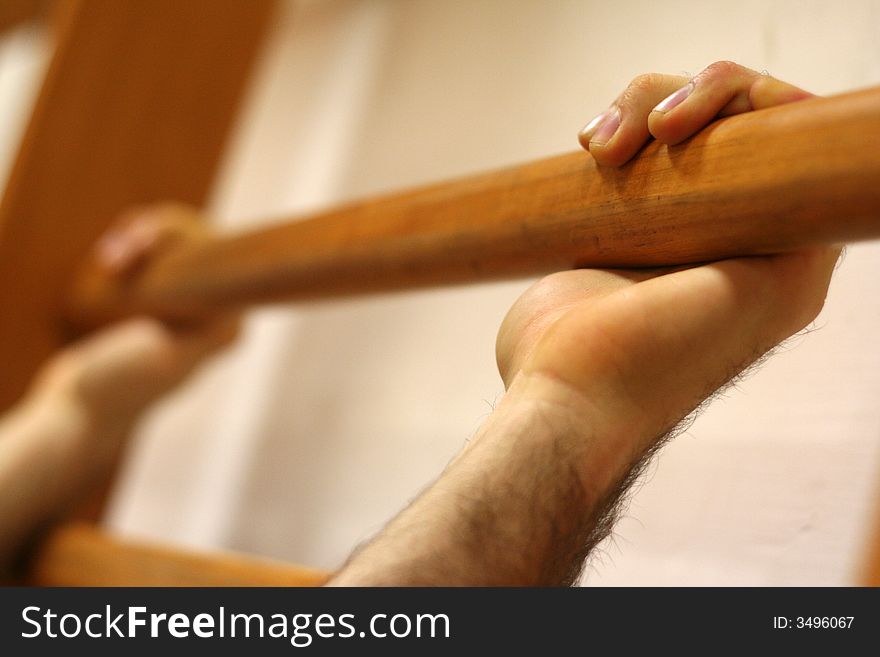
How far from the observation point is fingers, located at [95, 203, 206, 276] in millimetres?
630

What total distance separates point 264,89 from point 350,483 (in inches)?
17.7

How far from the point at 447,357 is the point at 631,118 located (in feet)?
0.90

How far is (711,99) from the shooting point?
268mm

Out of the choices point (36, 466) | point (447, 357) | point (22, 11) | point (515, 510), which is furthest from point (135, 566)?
point (22, 11)

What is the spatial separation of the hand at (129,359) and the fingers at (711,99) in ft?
1.38

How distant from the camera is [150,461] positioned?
0.77 m

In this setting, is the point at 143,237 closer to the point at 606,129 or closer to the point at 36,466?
the point at 36,466

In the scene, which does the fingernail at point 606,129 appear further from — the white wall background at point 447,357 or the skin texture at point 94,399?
the skin texture at point 94,399

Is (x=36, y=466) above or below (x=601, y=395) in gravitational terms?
below

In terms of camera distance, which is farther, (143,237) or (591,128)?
(143,237)

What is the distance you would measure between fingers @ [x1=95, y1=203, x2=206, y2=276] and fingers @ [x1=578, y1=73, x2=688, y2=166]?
402 millimetres

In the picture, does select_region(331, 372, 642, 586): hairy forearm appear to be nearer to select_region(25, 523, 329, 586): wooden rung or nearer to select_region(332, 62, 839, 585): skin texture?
select_region(332, 62, 839, 585): skin texture

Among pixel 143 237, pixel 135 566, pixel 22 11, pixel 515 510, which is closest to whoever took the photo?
pixel 515 510
